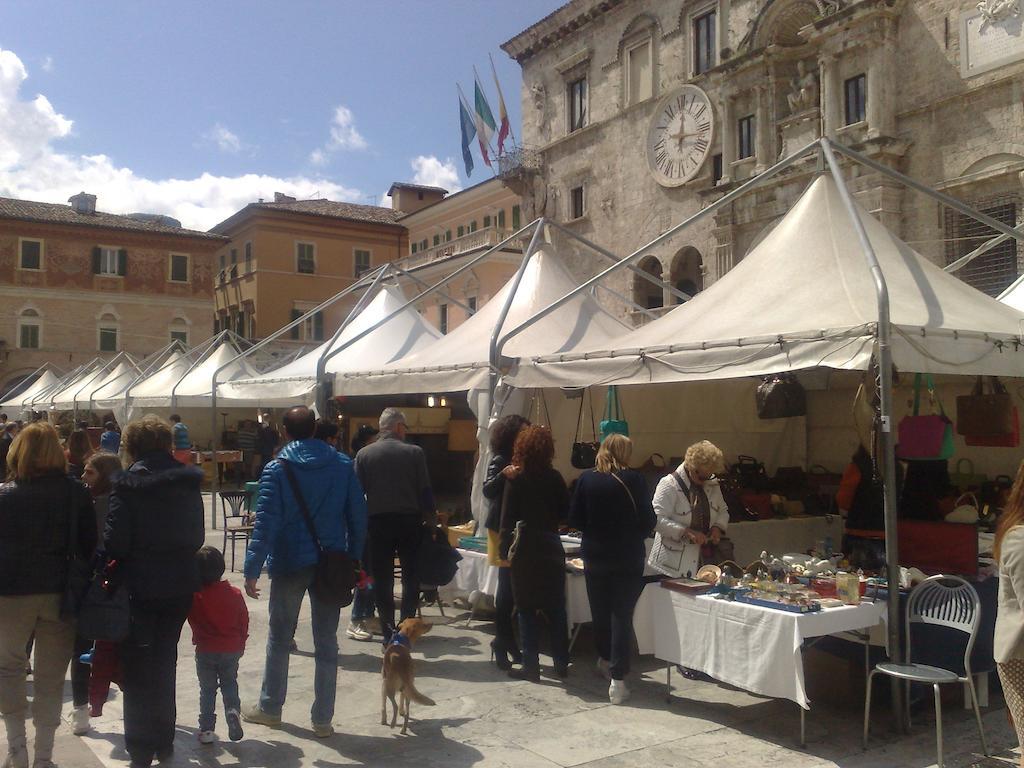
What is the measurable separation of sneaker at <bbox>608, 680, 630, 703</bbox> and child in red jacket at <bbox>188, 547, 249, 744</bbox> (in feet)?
6.96

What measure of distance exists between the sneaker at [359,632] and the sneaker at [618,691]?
2.32 metres

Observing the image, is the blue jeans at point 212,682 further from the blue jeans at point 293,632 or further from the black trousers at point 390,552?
the black trousers at point 390,552

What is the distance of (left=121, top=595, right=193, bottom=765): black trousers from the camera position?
4246 millimetres

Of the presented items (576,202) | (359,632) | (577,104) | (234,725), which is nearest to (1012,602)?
(234,725)

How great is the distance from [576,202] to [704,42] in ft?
18.5

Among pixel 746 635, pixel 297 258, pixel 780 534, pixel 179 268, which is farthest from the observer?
pixel 297 258

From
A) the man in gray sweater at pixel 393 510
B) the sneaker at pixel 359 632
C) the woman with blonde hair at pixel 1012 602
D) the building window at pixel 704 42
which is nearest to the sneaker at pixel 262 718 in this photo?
the man in gray sweater at pixel 393 510

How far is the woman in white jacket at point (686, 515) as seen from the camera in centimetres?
584

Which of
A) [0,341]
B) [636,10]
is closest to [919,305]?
[636,10]

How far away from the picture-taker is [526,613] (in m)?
5.96

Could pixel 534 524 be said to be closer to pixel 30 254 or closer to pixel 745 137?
pixel 745 137

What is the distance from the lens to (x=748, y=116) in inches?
808

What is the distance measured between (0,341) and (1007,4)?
3819 centimetres

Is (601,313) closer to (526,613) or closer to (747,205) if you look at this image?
(526,613)
